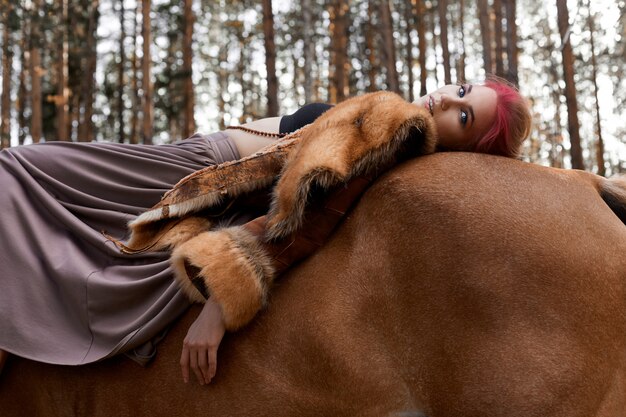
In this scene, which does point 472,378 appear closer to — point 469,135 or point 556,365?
point 556,365

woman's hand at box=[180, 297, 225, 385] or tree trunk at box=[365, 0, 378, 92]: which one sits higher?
tree trunk at box=[365, 0, 378, 92]

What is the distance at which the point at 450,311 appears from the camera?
198 centimetres

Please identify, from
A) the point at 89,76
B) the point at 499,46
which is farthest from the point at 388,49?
the point at 89,76

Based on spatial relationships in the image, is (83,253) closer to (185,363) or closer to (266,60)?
(185,363)

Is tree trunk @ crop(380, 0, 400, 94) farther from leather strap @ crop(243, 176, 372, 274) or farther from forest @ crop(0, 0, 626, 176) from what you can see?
leather strap @ crop(243, 176, 372, 274)

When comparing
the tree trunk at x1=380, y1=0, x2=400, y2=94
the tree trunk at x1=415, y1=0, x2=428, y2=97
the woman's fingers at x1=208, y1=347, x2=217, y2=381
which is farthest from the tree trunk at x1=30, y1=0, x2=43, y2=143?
the woman's fingers at x1=208, y1=347, x2=217, y2=381

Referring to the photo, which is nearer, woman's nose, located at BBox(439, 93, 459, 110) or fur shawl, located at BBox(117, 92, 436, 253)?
fur shawl, located at BBox(117, 92, 436, 253)

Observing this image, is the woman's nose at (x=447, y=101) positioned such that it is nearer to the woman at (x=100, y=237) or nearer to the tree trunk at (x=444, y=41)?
the woman at (x=100, y=237)

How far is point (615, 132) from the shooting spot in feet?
123

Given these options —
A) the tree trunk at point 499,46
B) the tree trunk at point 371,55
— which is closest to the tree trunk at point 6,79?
the tree trunk at point 371,55

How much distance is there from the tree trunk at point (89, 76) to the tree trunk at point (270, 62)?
12.6 meters

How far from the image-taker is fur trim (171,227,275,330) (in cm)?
222

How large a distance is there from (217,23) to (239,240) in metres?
36.0

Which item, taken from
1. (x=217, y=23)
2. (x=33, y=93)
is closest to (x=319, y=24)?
(x=217, y=23)
